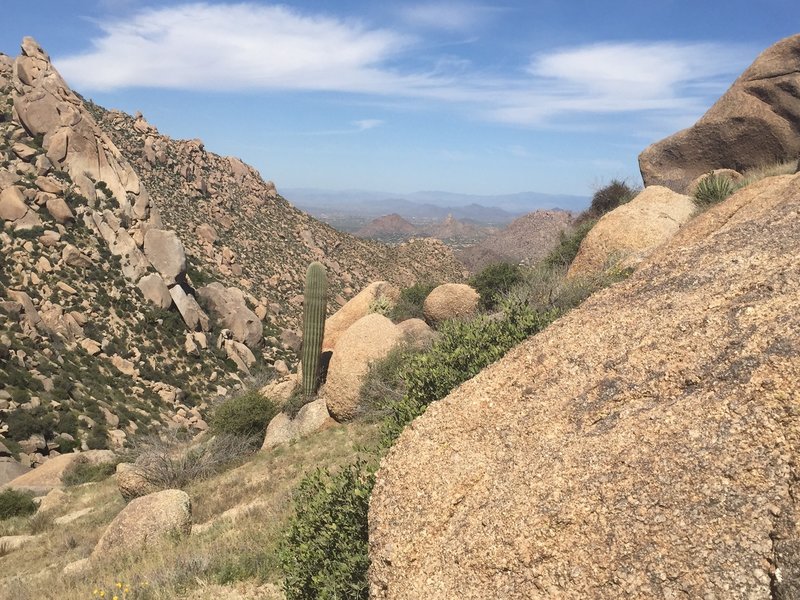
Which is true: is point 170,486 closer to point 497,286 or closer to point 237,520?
point 237,520

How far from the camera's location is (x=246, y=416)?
1856 centimetres

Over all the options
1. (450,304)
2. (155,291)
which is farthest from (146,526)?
(155,291)

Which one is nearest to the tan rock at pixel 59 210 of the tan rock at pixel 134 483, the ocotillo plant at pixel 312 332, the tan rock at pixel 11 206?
the tan rock at pixel 11 206

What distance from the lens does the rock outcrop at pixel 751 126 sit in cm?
1942

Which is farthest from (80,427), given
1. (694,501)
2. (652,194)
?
(694,501)

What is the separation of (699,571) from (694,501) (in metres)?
0.35

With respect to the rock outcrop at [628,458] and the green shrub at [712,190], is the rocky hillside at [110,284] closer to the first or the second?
the green shrub at [712,190]

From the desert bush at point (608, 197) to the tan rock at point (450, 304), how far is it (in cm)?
798

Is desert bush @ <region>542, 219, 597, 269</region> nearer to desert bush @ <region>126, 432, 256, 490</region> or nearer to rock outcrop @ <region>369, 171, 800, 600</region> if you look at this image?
desert bush @ <region>126, 432, 256, 490</region>

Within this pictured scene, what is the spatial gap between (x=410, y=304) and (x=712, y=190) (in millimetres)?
12208

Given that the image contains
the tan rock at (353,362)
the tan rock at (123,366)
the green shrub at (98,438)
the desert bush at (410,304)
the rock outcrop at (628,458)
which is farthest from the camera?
the tan rock at (123,366)

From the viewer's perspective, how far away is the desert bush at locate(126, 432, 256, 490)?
14758mm

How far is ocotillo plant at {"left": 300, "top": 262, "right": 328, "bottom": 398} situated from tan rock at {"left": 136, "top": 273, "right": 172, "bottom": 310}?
28.7 m

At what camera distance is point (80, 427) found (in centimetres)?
2989
